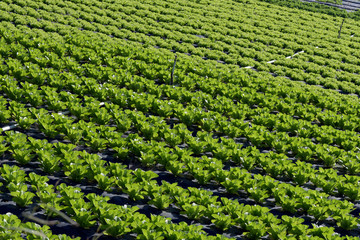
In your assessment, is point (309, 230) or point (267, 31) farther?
point (267, 31)

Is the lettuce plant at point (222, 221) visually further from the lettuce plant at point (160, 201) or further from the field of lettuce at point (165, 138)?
the lettuce plant at point (160, 201)

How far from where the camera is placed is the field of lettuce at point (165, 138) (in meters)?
6.66

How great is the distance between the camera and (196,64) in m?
15.8

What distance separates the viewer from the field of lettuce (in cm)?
666

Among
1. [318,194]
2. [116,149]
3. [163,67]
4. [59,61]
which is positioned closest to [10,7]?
[59,61]

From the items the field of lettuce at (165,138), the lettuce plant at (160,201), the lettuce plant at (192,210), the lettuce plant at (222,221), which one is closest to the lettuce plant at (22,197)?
the field of lettuce at (165,138)

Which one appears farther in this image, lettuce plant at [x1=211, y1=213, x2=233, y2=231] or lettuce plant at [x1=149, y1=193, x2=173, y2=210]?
lettuce plant at [x1=149, y1=193, x2=173, y2=210]

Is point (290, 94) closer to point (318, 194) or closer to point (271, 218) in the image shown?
point (318, 194)

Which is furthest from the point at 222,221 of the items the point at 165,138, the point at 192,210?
the point at 165,138

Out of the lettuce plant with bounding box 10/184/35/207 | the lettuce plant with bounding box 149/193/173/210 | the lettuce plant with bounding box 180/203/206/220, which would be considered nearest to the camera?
the lettuce plant with bounding box 10/184/35/207

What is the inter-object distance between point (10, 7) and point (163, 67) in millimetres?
10071

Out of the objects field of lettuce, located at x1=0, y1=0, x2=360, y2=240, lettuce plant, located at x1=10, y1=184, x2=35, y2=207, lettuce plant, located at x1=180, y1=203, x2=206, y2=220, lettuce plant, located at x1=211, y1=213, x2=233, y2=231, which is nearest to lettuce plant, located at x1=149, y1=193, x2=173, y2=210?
field of lettuce, located at x1=0, y1=0, x2=360, y2=240

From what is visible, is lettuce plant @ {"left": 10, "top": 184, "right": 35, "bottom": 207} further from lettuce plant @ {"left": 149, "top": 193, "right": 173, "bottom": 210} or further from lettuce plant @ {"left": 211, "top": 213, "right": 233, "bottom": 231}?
lettuce plant @ {"left": 211, "top": 213, "right": 233, "bottom": 231}

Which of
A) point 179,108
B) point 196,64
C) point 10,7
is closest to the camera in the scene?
point 179,108
